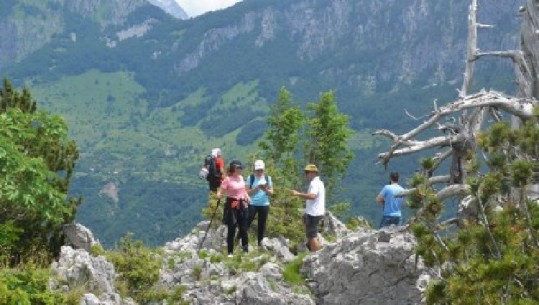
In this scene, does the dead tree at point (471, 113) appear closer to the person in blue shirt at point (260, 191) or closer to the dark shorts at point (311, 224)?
the dark shorts at point (311, 224)

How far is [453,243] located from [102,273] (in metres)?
7.87

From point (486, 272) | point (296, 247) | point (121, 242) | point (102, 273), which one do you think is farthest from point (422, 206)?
point (296, 247)

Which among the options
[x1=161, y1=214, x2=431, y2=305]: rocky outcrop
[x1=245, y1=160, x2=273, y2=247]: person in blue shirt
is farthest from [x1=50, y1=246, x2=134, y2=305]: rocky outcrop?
[x1=245, y1=160, x2=273, y2=247]: person in blue shirt

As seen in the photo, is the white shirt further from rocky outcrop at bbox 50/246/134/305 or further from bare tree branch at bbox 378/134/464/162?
rocky outcrop at bbox 50/246/134/305

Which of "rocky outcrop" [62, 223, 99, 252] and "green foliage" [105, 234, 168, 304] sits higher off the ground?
"rocky outcrop" [62, 223, 99, 252]

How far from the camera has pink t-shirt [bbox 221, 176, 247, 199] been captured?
17422 millimetres

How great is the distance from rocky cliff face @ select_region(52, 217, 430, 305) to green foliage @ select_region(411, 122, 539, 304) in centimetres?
503

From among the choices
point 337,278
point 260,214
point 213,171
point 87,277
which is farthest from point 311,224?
point 87,277

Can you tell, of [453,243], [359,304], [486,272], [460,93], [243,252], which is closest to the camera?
[486,272]

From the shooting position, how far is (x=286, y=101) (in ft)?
163

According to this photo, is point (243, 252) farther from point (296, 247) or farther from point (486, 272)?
point (486, 272)

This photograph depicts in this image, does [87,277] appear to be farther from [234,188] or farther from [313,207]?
[313,207]

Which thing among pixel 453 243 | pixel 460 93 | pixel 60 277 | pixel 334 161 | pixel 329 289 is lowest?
pixel 334 161

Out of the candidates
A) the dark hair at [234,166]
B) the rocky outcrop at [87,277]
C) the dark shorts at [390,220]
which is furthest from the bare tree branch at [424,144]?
the rocky outcrop at [87,277]
